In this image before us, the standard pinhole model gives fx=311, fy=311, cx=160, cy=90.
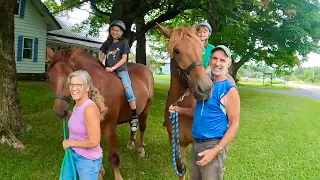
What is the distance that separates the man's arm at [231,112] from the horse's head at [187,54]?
38 cm

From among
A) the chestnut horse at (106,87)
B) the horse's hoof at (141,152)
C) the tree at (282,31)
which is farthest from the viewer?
the tree at (282,31)

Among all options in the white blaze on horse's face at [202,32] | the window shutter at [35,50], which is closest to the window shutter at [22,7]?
the window shutter at [35,50]

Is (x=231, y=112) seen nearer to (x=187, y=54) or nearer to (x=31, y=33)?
(x=187, y=54)

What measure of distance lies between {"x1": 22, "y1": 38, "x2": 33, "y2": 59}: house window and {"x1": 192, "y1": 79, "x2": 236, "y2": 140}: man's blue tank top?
18545 mm

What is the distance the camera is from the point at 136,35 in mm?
14773

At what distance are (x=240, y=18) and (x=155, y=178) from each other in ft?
26.3

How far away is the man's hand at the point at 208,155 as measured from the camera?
2.50m

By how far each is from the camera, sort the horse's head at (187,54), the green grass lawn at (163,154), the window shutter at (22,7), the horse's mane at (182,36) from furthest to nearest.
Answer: the window shutter at (22,7)
the green grass lawn at (163,154)
the horse's mane at (182,36)
the horse's head at (187,54)

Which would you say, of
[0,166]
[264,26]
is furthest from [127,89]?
[264,26]

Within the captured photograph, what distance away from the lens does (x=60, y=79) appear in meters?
3.44

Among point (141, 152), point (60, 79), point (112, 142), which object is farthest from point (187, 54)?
point (141, 152)

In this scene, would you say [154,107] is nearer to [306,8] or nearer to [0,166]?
[0,166]

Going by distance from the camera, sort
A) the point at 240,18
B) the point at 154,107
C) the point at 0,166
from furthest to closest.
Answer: the point at 154,107 → the point at 240,18 → the point at 0,166

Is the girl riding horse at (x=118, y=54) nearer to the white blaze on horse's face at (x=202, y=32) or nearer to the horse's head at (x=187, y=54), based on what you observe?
the white blaze on horse's face at (x=202, y=32)
